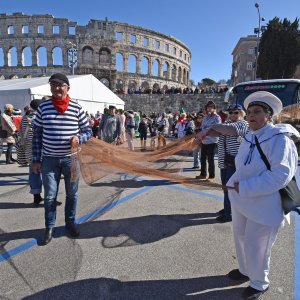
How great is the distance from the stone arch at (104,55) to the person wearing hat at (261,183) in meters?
52.7

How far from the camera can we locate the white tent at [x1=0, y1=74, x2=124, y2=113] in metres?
13.0

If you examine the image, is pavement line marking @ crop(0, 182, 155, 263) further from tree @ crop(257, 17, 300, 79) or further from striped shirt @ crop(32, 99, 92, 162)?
tree @ crop(257, 17, 300, 79)

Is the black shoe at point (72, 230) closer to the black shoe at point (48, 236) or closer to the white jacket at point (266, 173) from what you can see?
the black shoe at point (48, 236)

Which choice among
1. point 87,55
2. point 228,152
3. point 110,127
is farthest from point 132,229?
point 87,55

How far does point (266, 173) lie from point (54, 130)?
101 inches

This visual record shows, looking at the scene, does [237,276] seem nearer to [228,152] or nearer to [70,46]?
[228,152]

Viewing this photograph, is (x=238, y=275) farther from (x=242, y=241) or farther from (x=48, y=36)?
(x=48, y=36)

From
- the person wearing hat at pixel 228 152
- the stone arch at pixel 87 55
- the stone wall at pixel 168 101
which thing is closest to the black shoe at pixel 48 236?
the person wearing hat at pixel 228 152

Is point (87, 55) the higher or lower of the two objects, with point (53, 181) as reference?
higher

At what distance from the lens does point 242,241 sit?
2.64 metres

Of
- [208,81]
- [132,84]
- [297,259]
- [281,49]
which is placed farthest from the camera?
[208,81]

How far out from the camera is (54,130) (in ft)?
11.1

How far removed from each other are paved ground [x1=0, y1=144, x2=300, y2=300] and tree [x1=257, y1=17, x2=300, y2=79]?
131 ft

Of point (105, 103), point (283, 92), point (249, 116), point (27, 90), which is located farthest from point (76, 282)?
point (105, 103)
